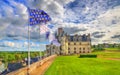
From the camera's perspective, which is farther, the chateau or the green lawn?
the chateau

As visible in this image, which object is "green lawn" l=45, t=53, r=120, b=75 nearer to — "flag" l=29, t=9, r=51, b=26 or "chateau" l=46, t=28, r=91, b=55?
"flag" l=29, t=9, r=51, b=26

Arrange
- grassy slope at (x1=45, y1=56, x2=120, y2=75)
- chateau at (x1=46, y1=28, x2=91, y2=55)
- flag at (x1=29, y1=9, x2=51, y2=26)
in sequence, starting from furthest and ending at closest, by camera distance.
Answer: chateau at (x1=46, y1=28, x2=91, y2=55) < grassy slope at (x1=45, y1=56, x2=120, y2=75) < flag at (x1=29, y1=9, x2=51, y2=26)

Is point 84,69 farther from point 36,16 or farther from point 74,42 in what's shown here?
point 74,42

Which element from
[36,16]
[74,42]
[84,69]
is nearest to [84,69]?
[84,69]

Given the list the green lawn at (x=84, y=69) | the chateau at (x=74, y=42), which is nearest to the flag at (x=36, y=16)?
the green lawn at (x=84, y=69)

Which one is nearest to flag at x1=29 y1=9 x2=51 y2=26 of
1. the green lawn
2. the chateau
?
the green lawn

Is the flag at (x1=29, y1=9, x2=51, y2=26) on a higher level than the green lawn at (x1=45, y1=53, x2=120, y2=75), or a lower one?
higher

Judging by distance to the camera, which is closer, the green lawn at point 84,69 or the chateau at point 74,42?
the green lawn at point 84,69

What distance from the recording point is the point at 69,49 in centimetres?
14612

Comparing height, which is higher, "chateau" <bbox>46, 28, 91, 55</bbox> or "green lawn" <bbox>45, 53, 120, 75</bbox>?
"chateau" <bbox>46, 28, 91, 55</bbox>

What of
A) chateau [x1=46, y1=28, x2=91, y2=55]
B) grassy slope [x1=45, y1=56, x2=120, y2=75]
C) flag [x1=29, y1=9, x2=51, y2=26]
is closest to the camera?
flag [x1=29, y1=9, x2=51, y2=26]

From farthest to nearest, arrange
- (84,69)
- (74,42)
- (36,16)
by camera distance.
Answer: (74,42) → (84,69) → (36,16)

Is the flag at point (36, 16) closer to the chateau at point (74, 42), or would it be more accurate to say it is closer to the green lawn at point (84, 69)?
the green lawn at point (84, 69)

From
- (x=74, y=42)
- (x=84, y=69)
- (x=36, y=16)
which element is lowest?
(x=84, y=69)
